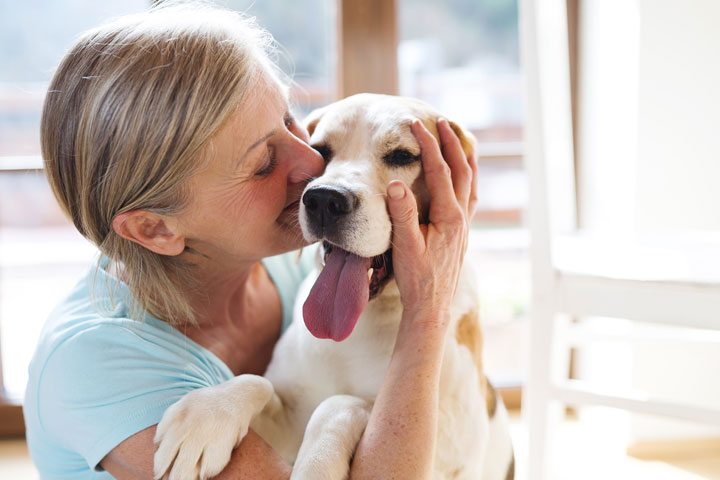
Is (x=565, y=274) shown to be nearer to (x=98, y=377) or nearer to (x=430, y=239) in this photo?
(x=430, y=239)

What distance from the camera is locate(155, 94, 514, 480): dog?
972mm

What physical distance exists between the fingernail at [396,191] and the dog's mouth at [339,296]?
0.40 feet

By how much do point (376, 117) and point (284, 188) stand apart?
183 millimetres

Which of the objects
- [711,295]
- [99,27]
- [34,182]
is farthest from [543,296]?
[34,182]

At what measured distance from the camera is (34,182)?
3.69 m

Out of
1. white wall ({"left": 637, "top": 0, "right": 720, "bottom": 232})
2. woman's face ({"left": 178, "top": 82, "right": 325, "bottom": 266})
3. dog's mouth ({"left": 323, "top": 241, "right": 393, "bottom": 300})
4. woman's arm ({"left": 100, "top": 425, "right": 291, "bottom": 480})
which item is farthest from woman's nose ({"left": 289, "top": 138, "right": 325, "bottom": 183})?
white wall ({"left": 637, "top": 0, "right": 720, "bottom": 232})

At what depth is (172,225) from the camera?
109 cm

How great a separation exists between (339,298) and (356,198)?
0.47 ft

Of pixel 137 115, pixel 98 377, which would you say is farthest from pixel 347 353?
pixel 137 115

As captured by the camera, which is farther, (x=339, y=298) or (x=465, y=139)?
(x=465, y=139)

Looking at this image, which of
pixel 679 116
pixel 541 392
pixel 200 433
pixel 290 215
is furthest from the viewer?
pixel 679 116

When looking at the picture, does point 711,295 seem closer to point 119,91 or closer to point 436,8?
point 119,91

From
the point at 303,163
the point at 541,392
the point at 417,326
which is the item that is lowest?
the point at 541,392

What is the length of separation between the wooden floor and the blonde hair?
134 cm
